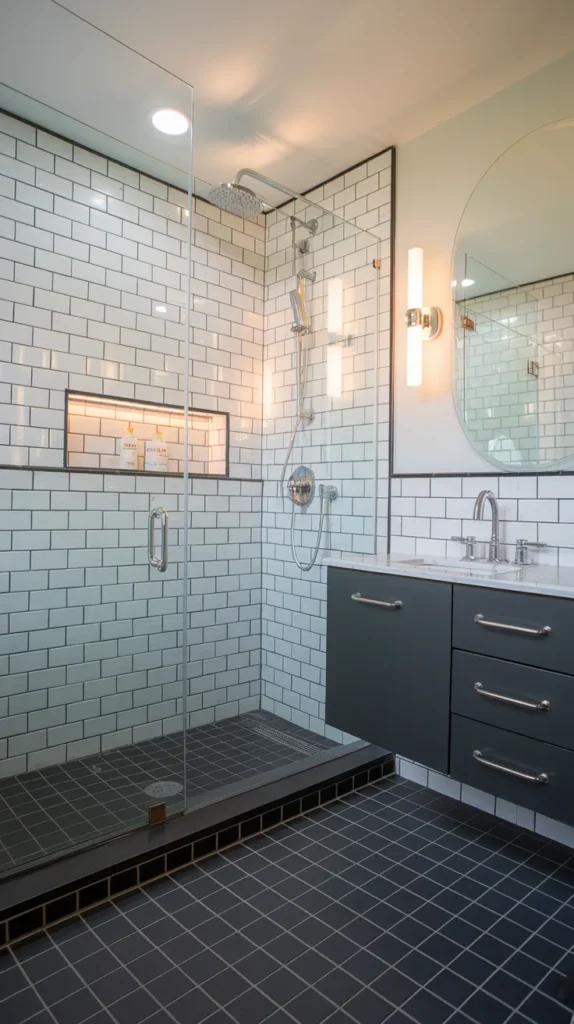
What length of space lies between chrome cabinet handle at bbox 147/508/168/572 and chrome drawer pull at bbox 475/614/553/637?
1.09 m

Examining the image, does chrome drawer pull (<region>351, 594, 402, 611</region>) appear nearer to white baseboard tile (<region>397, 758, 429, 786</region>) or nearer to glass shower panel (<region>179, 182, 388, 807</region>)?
glass shower panel (<region>179, 182, 388, 807</region>)

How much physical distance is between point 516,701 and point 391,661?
434 mm

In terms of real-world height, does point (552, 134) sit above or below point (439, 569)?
above

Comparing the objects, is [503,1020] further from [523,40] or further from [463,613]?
[523,40]

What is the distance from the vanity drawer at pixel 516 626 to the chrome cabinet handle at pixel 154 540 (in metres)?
1.02

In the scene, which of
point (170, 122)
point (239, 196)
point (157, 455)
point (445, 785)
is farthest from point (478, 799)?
point (170, 122)

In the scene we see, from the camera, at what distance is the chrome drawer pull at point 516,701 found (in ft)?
5.03

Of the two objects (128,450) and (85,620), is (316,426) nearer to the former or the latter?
(128,450)

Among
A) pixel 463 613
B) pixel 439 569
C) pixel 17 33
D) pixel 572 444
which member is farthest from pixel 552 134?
pixel 17 33

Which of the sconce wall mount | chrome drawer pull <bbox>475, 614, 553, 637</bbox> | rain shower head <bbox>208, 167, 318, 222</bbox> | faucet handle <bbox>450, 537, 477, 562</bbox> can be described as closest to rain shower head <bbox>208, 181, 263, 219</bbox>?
rain shower head <bbox>208, 167, 318, 222</bbox>

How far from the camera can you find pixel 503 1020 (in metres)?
1.25

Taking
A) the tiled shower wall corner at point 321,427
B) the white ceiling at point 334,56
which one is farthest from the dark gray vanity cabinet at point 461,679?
the white ceiling at point 334,56

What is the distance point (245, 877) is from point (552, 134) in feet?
A: 8.59

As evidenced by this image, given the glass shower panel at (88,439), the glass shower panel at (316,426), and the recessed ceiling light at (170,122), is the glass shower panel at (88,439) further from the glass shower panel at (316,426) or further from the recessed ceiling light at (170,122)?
the glass shower panel at (316,426)
